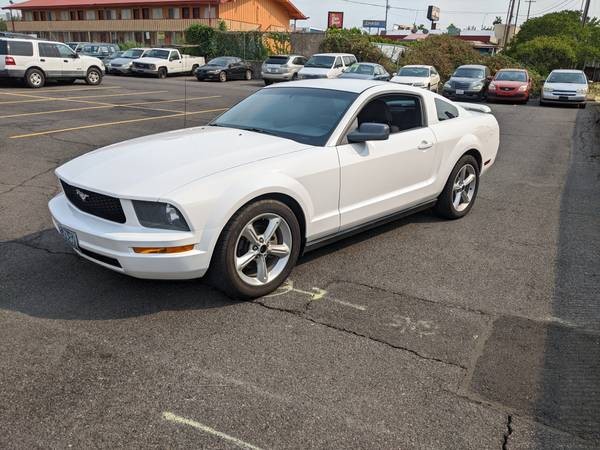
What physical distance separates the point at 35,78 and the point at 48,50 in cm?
113

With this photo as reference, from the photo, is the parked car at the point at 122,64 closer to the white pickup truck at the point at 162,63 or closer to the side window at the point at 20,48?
the white pickup truck at the point at 162,63

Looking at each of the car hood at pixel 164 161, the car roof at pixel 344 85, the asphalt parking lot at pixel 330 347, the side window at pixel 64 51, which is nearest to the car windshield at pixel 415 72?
the side window at pixel 64 51

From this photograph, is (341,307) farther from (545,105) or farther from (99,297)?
(545,105)

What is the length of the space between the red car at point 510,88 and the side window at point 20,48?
1763 cm

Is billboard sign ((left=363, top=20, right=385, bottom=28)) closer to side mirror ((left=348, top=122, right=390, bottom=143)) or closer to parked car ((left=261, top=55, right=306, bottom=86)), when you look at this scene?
parked car ((left=261, top=55, right=306, bottom=86))

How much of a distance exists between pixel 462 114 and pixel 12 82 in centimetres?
1923

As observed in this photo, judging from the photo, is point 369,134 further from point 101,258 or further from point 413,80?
point 413,80

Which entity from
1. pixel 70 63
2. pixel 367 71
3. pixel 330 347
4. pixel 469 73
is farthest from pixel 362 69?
pixel 330 347

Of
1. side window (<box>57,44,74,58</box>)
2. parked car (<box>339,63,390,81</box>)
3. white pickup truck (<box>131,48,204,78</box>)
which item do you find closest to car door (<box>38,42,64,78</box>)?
side window (<box>57,44,74,58</box>)

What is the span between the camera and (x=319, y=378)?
123 inches

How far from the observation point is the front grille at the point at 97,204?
3.67 m

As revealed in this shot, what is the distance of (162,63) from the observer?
96.4 ft

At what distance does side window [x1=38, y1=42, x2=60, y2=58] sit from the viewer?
19.3 meters

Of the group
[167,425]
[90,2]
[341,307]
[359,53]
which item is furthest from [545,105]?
[90,2]
